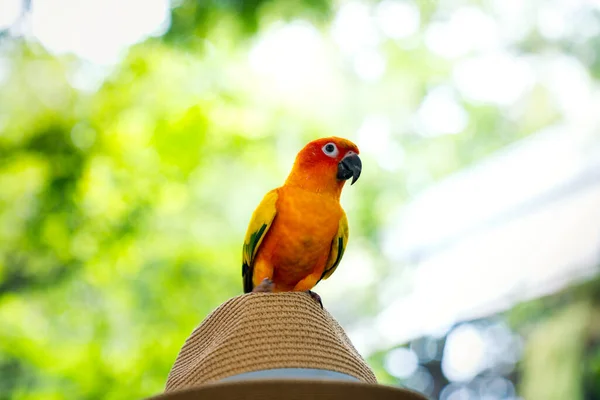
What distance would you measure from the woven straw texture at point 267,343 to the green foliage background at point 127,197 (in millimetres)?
2325

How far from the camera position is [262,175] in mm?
4633

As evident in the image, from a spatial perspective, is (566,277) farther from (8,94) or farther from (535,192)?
(8,94)

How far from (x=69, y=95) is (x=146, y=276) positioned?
1.31m

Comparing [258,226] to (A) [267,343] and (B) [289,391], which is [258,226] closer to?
(A) [267,343]

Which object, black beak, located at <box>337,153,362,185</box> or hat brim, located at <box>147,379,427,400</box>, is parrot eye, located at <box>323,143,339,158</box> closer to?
black beak, located at <box>337,153,362,185</box>

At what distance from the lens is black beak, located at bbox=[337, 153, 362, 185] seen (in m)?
1.69

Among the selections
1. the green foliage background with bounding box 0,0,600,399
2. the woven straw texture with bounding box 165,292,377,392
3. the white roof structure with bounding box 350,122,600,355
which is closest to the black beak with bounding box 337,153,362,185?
the woven straw texture with bounding box 165,292,377,392

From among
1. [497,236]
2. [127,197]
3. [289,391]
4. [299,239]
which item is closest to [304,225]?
[299,239]

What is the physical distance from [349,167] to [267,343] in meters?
0.61

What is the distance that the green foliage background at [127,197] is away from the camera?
12.6 feet

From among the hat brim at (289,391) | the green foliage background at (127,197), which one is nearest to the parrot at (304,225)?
the hat brim at (289,391)

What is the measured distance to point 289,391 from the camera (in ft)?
3.54

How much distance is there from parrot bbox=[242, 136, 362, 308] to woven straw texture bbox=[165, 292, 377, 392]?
0.21 metres

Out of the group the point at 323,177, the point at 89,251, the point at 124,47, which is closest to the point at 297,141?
the point at 124,47
